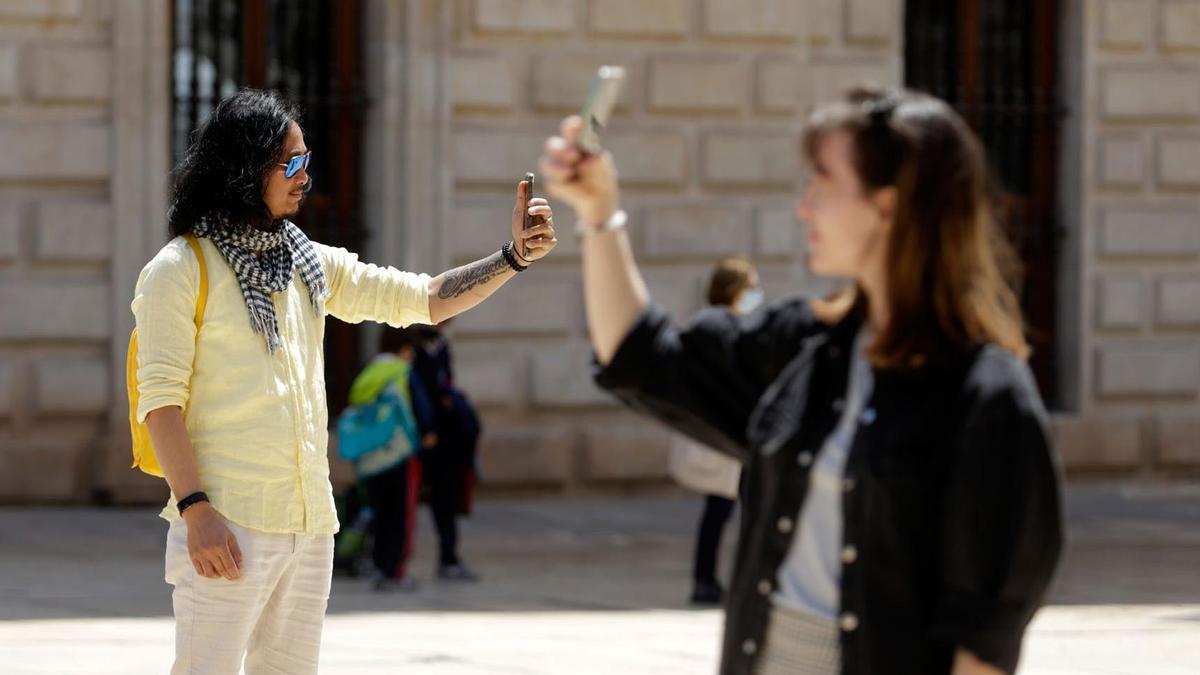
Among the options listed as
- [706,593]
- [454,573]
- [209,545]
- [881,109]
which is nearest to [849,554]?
[881,109]

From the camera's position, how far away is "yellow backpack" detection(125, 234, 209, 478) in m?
4.52

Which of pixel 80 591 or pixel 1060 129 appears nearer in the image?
pixel 80 591

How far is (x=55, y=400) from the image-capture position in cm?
1329

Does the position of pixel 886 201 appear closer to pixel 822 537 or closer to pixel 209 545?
pixel 822 537

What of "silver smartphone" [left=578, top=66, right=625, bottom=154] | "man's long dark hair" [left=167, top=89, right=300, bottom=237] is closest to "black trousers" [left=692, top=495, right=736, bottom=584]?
"man's long dark hair" [left=167, top=89, right=300, bottom=237]

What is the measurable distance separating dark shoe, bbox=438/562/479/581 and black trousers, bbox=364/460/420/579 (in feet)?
1.53

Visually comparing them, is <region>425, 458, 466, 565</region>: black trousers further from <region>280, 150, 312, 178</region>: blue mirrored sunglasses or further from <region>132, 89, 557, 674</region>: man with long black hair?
<region>280, 150, 312, 178</region>: blue mirrored sunglasses

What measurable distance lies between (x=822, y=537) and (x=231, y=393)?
1853mm

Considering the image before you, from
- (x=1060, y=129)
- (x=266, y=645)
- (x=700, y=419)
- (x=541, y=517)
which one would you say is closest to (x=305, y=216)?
(x=541, y=517)

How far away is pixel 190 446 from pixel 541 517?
9.12 metres

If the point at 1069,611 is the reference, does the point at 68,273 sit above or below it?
above

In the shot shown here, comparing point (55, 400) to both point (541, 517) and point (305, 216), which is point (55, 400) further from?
point (541, 517)

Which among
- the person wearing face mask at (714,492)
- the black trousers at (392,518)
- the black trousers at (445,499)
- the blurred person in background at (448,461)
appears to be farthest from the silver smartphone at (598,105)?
the black trousers at (445,499)

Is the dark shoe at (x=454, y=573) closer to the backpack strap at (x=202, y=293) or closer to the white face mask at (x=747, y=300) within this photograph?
the white face mask at (x=747, y=300)
